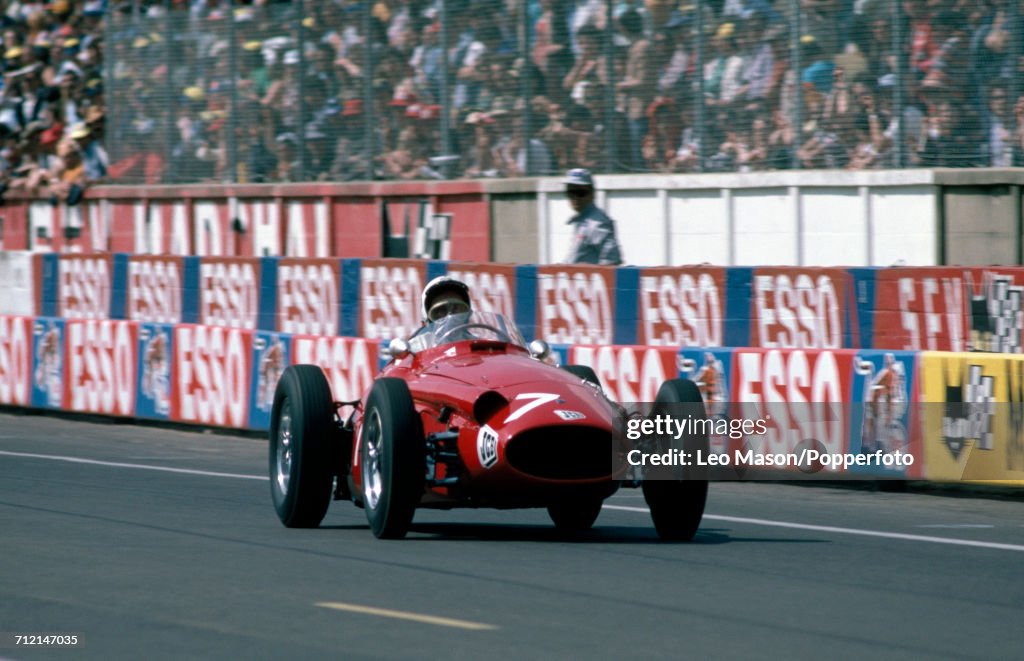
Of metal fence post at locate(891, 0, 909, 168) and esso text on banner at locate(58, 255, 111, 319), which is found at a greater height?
metal fence post at locate(891, 0, 909, 168)

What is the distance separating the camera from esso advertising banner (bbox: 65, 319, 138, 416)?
1947 centimetres

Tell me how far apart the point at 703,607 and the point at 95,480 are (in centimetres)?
720

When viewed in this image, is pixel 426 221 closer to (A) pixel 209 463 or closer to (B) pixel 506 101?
(B) pixel 506 101

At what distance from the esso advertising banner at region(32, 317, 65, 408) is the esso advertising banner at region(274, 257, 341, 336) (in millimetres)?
2695

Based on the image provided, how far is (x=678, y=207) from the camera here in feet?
63.5

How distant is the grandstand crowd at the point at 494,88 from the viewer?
17.1 metres

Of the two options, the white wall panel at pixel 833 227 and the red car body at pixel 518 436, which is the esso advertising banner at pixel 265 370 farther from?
the red car body at pixel 518 436

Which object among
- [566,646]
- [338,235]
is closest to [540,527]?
[566,646]

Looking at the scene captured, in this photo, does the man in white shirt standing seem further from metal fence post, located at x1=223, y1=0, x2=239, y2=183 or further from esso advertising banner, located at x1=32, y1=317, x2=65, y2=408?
metal fence post, located at x1=223, y1=0, x2=239, y2=183

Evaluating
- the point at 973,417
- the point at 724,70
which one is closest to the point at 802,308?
the point at 973,417

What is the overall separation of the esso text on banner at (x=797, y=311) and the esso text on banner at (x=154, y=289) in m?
→ 7.79

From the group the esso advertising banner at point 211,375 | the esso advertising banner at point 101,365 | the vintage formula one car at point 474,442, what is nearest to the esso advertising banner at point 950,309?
the vintage formula one car at point 474,442

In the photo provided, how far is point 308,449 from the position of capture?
34.6ft

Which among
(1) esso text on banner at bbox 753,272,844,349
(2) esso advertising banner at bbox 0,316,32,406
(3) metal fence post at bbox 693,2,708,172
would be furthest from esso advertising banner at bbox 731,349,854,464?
(2) esso advertising banner at bbox 0,316,32,406
